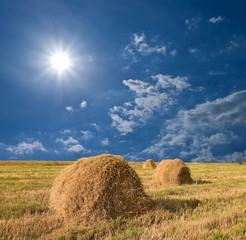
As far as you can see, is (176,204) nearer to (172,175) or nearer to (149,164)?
(172,175)

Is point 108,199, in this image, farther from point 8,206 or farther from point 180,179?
point 180,179

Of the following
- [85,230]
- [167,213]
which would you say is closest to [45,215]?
[85,230]

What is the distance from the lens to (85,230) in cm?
692

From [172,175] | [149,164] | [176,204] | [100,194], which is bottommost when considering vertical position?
[176,204]

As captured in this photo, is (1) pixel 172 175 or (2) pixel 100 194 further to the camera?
(1) pixel 172 175

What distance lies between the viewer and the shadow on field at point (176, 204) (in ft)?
29.9

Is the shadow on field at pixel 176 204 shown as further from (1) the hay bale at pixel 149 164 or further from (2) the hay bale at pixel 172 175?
(1) the hay bale at pixel 149 164

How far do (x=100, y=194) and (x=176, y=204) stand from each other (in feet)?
8.80

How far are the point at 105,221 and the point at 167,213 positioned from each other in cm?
166

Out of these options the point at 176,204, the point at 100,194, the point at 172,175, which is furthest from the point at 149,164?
the point at 100,194

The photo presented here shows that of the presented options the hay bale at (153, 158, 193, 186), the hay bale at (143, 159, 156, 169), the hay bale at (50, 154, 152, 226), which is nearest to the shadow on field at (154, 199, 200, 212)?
the hay bale at (50, 154, 152, 226)

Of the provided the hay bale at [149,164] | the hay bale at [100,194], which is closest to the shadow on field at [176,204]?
the hay bale at [100,194]

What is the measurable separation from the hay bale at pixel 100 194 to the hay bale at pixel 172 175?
35.0 feet

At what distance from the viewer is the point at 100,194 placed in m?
8.02
